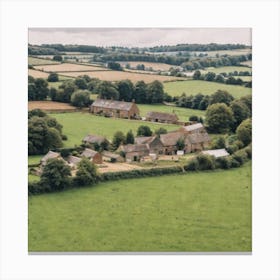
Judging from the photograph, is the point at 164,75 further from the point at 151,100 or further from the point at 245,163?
the point at 245,163

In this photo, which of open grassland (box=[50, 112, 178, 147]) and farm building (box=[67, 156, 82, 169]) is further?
open grassland (box=[50, 112, 178, 147])

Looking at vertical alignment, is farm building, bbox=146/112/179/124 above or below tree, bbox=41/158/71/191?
above

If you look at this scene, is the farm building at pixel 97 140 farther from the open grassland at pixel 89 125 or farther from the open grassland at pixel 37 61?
the open grassland at pixel 37 61

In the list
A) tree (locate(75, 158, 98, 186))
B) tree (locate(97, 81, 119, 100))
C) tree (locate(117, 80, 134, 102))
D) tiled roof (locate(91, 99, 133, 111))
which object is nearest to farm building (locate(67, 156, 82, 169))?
tree (locate(75, 158, 98, 186))

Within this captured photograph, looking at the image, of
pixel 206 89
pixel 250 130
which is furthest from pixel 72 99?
pixel 250 130

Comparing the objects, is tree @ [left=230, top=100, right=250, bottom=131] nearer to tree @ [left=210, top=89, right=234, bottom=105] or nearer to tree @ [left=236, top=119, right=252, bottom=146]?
tree @ [left=236, top=119, right=252, bottom=146]

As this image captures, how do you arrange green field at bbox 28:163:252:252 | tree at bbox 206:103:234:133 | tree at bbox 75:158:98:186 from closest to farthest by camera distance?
1. green field at bbox 28:163:252:252
2. tree at bbox 75:158:98:186
3. tree at bbox 206:103:234:133

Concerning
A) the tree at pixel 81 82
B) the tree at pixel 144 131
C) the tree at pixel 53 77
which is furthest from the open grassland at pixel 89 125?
the tree at pixel 53 77

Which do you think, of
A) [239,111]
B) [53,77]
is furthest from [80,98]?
[239,111]
